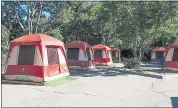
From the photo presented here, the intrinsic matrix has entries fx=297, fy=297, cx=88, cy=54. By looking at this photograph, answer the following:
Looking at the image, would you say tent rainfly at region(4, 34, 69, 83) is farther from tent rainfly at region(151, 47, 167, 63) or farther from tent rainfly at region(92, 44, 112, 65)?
tent rainfly at region(151, 47, 167, 63)

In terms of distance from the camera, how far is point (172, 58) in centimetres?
2045

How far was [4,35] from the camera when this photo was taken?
67.0ft

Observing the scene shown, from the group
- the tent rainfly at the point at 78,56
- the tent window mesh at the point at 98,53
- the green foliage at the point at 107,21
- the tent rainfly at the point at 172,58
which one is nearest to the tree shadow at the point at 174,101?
the green foliage at the point at 107,21

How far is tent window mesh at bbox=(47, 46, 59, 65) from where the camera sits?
45.1 ft

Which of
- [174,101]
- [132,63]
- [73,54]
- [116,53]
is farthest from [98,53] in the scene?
[174,101]

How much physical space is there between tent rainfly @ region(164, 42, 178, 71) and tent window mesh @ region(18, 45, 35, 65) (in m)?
10.9

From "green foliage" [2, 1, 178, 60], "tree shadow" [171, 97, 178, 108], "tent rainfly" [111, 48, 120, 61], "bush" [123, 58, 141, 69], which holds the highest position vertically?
"green foliage" [2, 1, 178, 60]

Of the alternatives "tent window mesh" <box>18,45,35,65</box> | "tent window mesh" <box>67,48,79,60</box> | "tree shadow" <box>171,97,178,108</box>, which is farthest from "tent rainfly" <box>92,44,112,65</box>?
"tree shadow" <box>171,97,178,108</box>

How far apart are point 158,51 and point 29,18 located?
18.7 meters

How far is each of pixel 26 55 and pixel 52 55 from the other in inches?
56.9

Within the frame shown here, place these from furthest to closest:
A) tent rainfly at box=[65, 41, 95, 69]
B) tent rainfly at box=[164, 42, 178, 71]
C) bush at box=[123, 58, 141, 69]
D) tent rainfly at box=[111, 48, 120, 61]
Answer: tent rainfly at box=[111, 48, 120, 61] < tent rainfly at box=[65, 41, 95, 69] < bush at box=[123, 58, 141, 69] < tent rainfly at box=[164, 42, 178, 71]

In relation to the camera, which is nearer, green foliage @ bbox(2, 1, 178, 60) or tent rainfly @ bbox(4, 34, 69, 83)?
tent rainfly @ bbox(4, 34, 69, 83)

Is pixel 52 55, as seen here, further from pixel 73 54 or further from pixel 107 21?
pixel 107 21

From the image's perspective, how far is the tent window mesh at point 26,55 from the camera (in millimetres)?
12973
